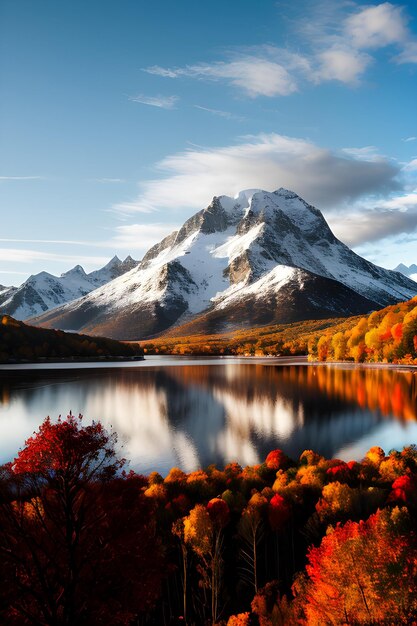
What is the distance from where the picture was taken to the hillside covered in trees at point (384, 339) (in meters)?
157

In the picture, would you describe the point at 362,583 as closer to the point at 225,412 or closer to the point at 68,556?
the point at 68,556

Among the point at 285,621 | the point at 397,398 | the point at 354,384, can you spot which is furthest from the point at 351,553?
the point at 354,384

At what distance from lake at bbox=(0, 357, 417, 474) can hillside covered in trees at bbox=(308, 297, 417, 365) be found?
23.1m

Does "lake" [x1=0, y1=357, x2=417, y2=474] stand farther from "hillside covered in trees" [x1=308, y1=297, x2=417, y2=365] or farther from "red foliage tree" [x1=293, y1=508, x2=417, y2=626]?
"red foliage tree" [x1=293, y1=508, x2=417, y2=626]

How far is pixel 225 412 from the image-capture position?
83688 millimetres

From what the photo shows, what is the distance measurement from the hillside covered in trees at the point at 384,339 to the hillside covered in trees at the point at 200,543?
4962 inches

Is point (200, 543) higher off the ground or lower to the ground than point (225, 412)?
higher

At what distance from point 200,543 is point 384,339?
15884 cm

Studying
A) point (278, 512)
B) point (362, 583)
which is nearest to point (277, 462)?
point (278, 512)

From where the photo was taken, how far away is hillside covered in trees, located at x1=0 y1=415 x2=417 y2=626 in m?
16.1

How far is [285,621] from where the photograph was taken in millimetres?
20609

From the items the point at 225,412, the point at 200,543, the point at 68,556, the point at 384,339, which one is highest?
the point at 384,339

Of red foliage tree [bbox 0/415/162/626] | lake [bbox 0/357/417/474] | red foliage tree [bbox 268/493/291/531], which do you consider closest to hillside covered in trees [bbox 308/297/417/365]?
lake [bbox 0/357/417/474]

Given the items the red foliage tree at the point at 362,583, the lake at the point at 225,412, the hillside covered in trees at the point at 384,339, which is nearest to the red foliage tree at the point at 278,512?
the red foliage tree at the point at 362,583
